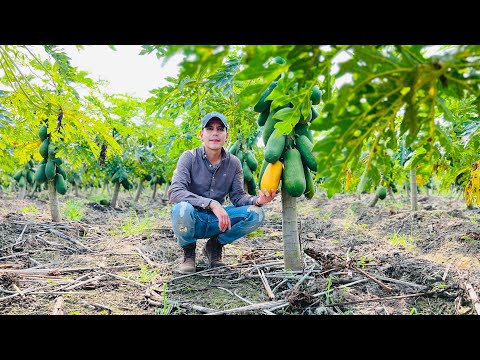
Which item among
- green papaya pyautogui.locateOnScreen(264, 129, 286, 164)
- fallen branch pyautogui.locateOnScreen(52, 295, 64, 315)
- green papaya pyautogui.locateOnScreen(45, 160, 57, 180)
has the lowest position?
fallen branch pyautogui.locateOnScreen(52, 295, 64, 315)

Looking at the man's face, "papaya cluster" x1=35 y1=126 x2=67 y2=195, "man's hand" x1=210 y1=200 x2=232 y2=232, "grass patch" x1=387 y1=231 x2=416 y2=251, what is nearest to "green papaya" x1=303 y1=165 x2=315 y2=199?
"man's hand" x1=210 y1=200 x2=232 y2=232

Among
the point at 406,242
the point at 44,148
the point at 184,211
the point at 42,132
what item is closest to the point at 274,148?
the point at 184,211

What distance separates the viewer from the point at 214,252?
10.9 feet

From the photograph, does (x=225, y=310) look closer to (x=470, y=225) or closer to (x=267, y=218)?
(x=470, y=225)

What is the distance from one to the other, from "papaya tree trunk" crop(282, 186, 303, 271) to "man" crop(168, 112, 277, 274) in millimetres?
251

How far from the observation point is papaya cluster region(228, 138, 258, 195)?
440cm

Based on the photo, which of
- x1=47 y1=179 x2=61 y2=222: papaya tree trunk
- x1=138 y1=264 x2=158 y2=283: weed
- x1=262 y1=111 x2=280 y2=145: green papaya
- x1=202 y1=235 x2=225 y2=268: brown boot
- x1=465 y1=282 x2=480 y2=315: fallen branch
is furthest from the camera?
x1=47 y1=179 x2=61 y2=222: papaya tree trunk

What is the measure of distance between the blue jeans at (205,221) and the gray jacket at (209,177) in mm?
86

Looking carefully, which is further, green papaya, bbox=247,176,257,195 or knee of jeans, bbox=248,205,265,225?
green papaya, bbox=247,176,257,195

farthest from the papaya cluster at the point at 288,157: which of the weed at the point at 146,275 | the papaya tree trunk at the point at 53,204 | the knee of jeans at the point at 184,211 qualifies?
the papaya tree trunk at the point at 53,204

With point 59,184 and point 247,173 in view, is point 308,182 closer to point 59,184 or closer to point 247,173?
point 247,173

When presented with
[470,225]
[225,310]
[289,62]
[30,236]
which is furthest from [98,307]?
[470,225]

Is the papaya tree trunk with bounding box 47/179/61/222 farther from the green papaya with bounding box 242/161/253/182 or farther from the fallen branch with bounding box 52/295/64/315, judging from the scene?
the fallen branch with bounding box 52/295/64/315
